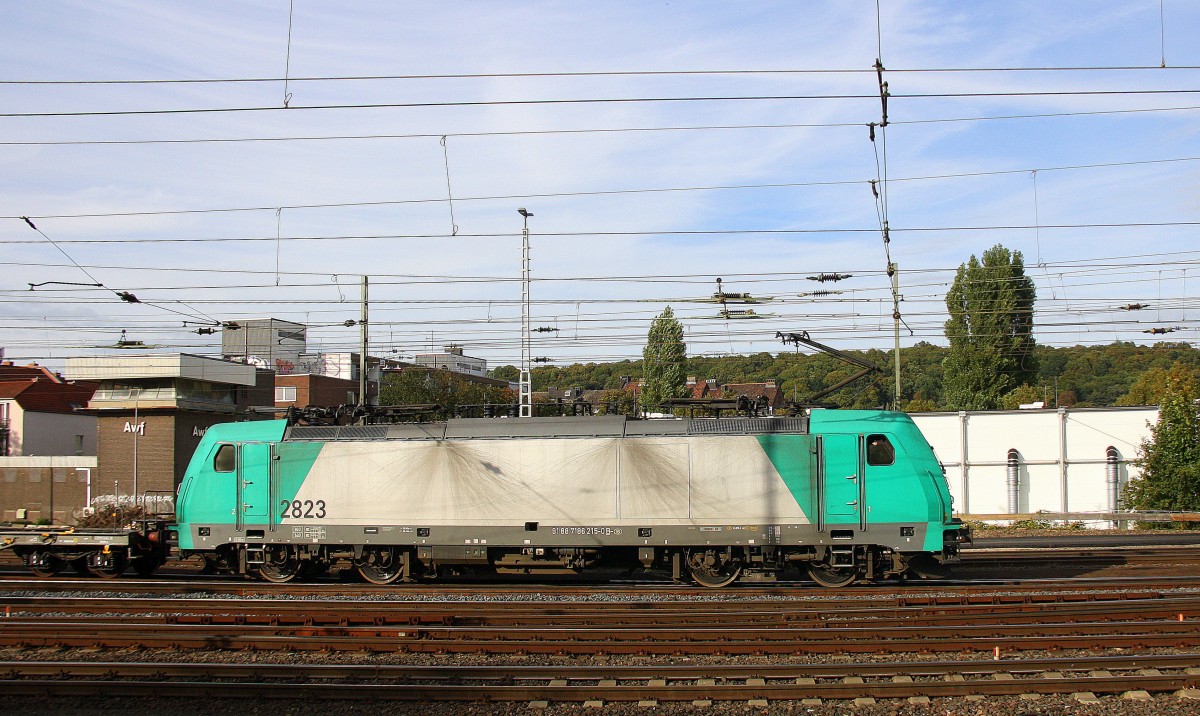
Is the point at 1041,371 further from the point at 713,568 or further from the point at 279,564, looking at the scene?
the point at 279,564

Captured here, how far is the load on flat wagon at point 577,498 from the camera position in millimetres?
16047

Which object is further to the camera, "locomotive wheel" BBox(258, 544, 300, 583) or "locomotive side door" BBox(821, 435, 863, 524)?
"locomotive wheel" BBox(258, 544, 300, 583)

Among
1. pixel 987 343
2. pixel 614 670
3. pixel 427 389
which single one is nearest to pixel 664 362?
pixel 427 389

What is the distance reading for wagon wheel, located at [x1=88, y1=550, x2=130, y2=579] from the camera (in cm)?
1853

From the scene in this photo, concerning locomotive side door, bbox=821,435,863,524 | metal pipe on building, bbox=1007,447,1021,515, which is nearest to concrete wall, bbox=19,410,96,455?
locomotive side door, bbox=821,435,863,524

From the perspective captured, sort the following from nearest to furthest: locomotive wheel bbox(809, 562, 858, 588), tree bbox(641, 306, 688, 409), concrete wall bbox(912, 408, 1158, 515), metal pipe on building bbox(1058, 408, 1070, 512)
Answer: locomotive wheel bbox(809, 562, 858, 588), concrete wall bbox(912, 408, 1158, 515), metal pipe on building bbox(1058, 408, 1070, 512), tree bbox(641, 306, 688, 409)

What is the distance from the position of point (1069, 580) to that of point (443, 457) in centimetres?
1210

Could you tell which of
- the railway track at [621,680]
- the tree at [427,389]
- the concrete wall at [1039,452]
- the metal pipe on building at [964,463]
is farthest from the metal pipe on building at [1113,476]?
the railway track at [621,680]

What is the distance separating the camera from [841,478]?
52.7 feet

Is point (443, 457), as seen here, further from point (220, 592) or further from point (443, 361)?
point (443, 361)

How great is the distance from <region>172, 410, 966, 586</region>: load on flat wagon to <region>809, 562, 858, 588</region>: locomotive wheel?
0.04 m

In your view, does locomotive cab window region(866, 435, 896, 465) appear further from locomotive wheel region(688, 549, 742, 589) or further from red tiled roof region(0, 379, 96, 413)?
red tiled roof region(0, 379, 96, 413)

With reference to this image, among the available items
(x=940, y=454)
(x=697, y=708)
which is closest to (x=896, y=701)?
(x=697, y=708)

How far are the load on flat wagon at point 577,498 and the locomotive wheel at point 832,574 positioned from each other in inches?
1.6
